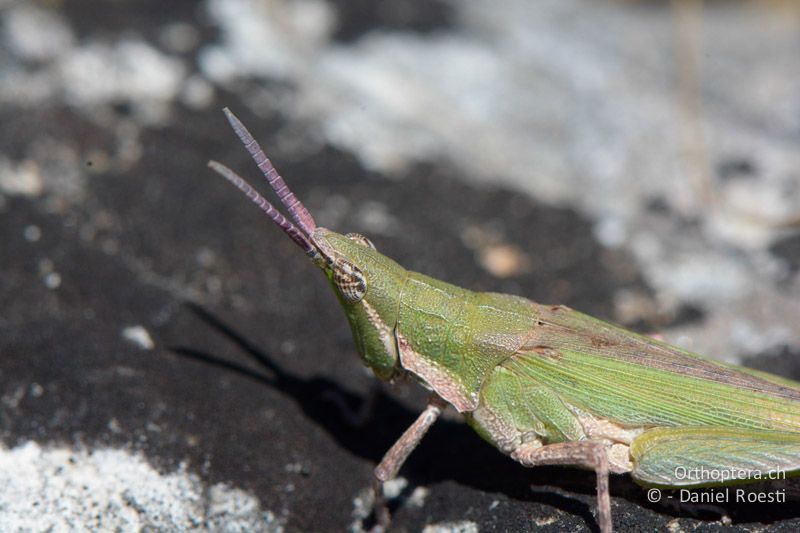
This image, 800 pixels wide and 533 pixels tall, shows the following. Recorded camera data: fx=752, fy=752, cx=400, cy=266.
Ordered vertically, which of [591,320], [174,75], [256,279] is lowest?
[256,279]

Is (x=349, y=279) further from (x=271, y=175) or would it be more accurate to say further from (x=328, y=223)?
(x=328, y=223)

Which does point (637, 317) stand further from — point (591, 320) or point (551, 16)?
point (551, 16)

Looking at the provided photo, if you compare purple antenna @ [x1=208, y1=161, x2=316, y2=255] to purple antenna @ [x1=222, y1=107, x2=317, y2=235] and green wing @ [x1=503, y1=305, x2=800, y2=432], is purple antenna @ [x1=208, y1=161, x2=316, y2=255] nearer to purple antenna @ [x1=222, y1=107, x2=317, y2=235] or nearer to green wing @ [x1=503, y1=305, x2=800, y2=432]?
purple antenna @ [x1=222, y1=107, x2=317, y2=235]

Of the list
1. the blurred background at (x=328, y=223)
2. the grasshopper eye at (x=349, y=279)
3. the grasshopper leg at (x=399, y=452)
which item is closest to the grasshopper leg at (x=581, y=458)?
the blurred background at (x=328, y=223)

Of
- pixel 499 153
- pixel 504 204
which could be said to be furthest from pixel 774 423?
pixel 499 153

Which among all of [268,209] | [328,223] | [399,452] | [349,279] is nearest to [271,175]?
[268,209]
